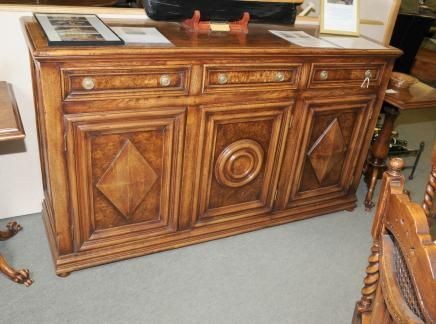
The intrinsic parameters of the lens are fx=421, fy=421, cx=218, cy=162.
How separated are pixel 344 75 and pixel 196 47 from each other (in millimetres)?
796

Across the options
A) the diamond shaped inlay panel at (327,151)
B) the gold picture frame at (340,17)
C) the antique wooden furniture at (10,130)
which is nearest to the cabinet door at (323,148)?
the diamond shaped inlay panel at (327,151)

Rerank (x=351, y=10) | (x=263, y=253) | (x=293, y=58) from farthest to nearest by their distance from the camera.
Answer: (x=351, y=10) → (x=263, y=253) → (x=293, y=58)

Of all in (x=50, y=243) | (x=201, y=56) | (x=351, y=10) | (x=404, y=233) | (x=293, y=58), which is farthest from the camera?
(x=351, y=10)

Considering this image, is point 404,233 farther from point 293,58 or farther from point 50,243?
point 50,243

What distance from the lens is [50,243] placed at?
192 cm

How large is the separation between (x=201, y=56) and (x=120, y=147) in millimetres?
472

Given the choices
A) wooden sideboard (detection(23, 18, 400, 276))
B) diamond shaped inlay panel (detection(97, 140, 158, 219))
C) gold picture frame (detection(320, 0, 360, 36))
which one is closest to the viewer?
wooden sideboard (detection(23, 18, 400, 276))

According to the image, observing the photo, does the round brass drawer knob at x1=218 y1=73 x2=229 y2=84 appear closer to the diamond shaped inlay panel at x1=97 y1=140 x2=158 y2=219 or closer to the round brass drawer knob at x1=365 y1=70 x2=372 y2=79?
the diamond shaped inlay panel at x1=97 y1=140 x2=158 y2=219

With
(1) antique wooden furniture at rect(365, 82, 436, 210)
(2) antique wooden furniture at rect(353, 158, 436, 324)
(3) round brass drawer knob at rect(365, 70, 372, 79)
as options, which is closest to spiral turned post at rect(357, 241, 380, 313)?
(2) antique wooden furniture at rect(353, 158, 436, 324)

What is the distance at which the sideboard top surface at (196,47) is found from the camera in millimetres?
1394

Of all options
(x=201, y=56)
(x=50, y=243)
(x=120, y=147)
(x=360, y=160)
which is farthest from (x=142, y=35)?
(x=360, y=160)

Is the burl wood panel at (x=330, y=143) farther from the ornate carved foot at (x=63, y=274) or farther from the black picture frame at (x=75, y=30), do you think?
the ornate carved foot at (x=63, y=274)

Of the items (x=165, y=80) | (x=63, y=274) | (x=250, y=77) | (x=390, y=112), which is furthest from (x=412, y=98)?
(x=63, y=274)

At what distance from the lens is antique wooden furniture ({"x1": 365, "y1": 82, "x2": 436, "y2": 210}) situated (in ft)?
7.36
